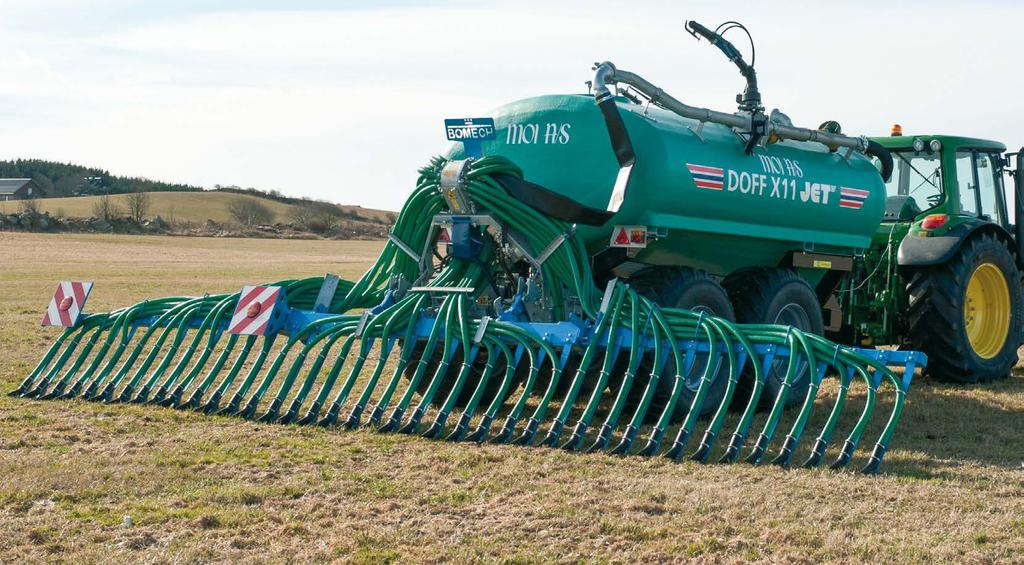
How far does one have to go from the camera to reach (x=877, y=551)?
4.55 metres

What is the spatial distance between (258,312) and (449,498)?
3035 millimetres

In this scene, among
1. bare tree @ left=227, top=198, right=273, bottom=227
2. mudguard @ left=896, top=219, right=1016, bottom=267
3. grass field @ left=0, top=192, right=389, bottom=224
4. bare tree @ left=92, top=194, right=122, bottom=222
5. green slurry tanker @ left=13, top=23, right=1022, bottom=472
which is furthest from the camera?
grass field @ left=0, top=192, right=389, bottom=224

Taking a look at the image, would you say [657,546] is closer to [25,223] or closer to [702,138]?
[702,138]

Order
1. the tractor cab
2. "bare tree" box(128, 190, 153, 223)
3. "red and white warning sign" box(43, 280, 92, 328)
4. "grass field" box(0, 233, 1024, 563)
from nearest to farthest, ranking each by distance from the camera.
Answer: "grass field" box(0, 233, 1024, 563), "red and white warning sign" box(43, 280, 92, 328), the tractor cab, "bare tree" box(128, 190, 153, 223)

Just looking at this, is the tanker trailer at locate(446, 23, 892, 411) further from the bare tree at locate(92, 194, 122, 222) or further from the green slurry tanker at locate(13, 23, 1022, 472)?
the bare tree at locate(92, 194, 122, 222)

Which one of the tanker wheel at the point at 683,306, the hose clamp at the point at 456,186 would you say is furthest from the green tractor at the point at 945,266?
the hose clamp at the point at 456,186

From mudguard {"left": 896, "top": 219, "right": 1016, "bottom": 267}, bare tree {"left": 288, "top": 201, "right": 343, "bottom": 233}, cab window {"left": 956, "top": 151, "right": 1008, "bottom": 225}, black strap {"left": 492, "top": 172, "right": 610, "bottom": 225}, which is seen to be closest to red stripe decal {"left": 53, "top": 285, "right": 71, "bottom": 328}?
black strap {"left": 492, "top": 172, "right": 610, "bottom": 225}

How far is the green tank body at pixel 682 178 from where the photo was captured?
7906mm

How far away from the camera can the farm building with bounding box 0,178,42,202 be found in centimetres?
7769

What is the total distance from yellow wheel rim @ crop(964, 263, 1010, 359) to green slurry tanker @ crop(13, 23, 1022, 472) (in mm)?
235

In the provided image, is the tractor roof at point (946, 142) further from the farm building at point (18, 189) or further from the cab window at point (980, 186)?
the farm building at point (18, 189)

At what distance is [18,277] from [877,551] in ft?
73.5

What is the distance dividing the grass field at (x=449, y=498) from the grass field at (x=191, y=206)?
56.0m

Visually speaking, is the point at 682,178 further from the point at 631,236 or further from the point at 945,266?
the point at 945,266
